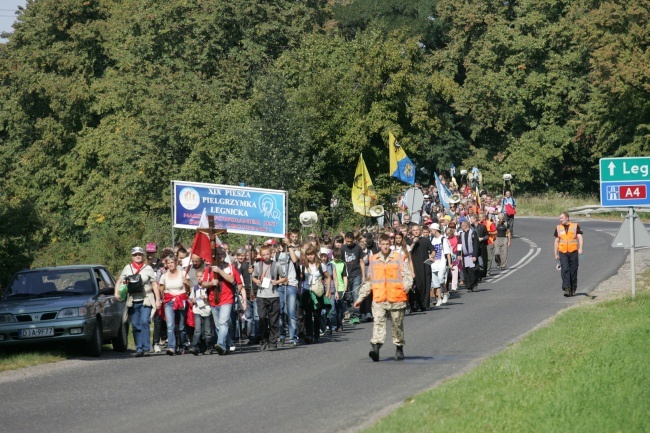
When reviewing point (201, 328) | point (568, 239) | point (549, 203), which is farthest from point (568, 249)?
point (549, 203)

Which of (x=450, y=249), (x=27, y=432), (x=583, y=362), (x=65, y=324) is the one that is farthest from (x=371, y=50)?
(x=27, y=432)

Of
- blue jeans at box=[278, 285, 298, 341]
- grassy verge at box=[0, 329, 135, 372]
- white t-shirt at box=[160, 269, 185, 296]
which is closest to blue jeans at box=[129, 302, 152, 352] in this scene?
white t-shirt at box=[160, 269, 185, 296]

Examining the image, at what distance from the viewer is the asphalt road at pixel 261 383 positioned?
12562mm

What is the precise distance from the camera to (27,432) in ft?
40.1

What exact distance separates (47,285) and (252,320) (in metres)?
3.63

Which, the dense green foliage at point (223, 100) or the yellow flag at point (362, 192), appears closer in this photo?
the yellow flag at point (362, 192)

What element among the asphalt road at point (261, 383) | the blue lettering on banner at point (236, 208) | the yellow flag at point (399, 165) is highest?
the yellow flag at point (399, 165)

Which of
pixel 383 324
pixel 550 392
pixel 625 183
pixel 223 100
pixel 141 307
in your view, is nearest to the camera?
pixel 550 392

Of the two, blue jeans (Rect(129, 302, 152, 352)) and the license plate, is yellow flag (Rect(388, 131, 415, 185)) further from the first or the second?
the license plate

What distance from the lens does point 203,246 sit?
20.2 metres

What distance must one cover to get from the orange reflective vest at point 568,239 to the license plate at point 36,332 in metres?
12.3

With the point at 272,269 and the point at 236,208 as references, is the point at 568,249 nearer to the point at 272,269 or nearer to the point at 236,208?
the point at 236,208

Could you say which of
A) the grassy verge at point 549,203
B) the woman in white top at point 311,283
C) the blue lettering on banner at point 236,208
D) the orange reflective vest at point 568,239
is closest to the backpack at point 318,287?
the woman in white top at point 311,283

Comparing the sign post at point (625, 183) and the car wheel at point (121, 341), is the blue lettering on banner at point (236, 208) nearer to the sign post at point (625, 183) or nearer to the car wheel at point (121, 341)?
the car wheel at point (121, 341)
